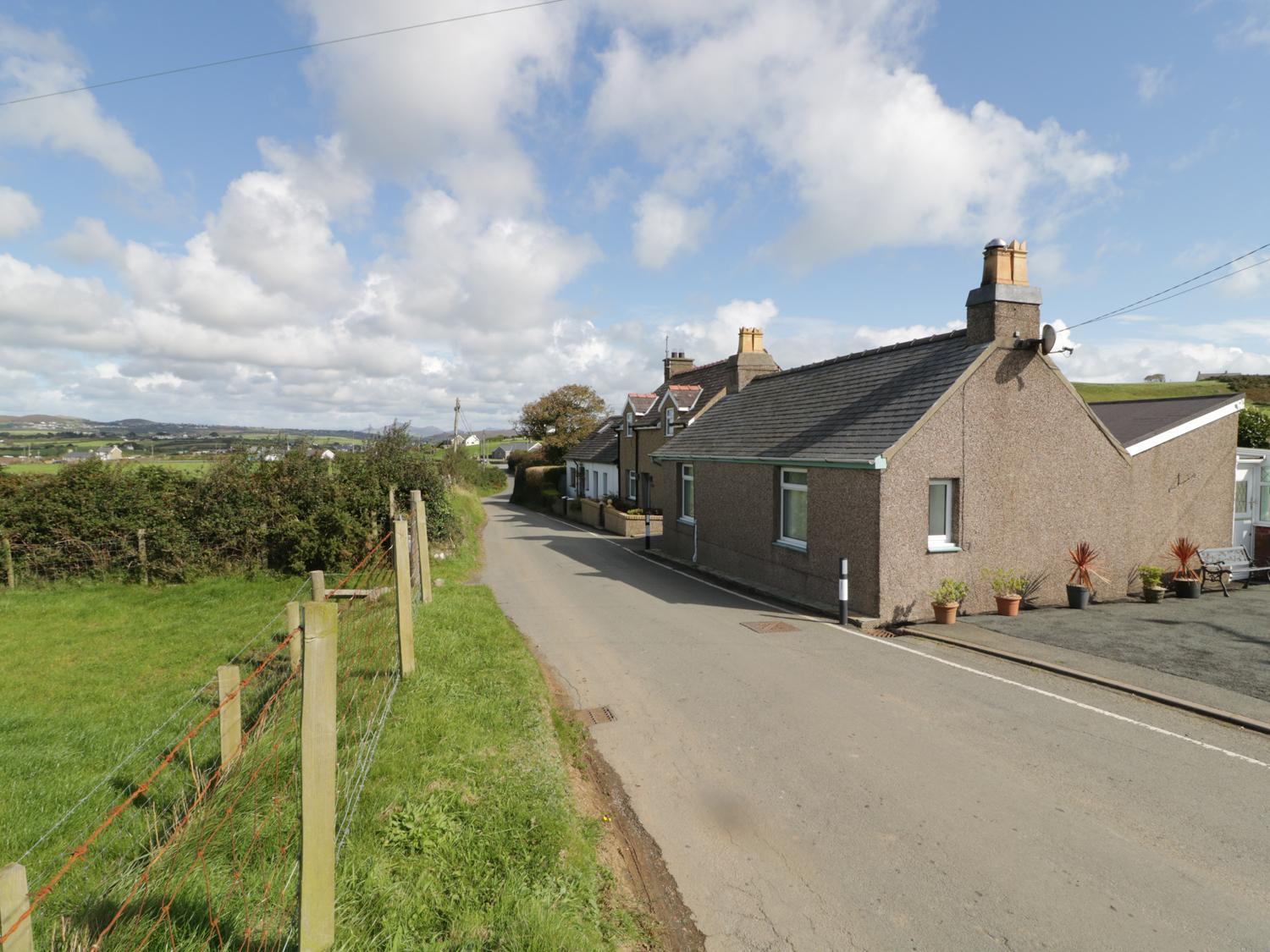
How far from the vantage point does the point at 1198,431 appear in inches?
610

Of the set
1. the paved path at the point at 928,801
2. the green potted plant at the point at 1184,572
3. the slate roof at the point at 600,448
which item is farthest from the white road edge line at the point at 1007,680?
the slate roof at the point at 600,448

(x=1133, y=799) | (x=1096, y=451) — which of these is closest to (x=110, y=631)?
(x=1133, y=799)

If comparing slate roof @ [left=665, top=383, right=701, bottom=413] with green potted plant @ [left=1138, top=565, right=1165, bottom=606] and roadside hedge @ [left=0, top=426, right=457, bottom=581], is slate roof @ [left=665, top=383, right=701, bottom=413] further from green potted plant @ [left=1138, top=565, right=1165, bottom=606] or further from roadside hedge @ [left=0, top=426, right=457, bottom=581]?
green potted plant @ [left=1138, top=565, right=1165, bottom=606]

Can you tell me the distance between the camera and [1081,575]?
13.5 meters

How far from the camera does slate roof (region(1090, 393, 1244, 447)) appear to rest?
15.2m

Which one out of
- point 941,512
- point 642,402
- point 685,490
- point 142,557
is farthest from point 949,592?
point 642,402

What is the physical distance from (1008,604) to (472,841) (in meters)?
11.2

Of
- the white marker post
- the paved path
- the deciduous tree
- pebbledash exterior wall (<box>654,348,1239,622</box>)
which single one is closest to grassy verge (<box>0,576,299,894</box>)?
the paved path

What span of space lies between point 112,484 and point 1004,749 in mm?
19346

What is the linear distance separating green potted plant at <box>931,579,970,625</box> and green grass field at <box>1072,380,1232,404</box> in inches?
2006

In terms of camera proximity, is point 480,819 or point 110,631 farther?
point 110,631

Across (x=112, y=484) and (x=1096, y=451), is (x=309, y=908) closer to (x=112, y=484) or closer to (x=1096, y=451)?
(x=1096, y=451)

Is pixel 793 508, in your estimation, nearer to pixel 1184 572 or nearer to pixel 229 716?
pixel 1184 572

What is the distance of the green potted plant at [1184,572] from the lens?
14328 millimetres
